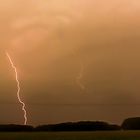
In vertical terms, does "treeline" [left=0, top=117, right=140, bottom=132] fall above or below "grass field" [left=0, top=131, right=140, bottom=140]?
below

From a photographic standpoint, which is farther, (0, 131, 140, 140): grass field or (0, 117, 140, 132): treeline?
(0, 117, 140, 132): treeline

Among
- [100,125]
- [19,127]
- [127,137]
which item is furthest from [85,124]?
[127,137]

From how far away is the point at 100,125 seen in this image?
430cm

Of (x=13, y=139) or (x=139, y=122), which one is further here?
(x=139, y=122)

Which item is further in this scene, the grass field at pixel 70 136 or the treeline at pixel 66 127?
the treeline at pixel 66 127

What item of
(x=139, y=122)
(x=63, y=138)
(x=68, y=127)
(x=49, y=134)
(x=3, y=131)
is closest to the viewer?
(x=63, y=138)

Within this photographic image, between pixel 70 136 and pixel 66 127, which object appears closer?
pixel 70 136

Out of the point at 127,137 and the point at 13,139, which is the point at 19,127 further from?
the point at 127,137

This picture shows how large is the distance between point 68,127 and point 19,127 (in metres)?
0.46

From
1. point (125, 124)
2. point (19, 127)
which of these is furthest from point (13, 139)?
point (125, 124)

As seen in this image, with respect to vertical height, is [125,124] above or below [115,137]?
below

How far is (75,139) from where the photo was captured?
3.43 meters

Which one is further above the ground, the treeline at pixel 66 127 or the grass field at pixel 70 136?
the grass field at pixel 70 136

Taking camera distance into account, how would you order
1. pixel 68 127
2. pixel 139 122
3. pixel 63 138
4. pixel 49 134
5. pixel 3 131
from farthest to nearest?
pixel 139 122, pixel 68 127, pixel 3 131, pixel 49 134, pixel 63 138
